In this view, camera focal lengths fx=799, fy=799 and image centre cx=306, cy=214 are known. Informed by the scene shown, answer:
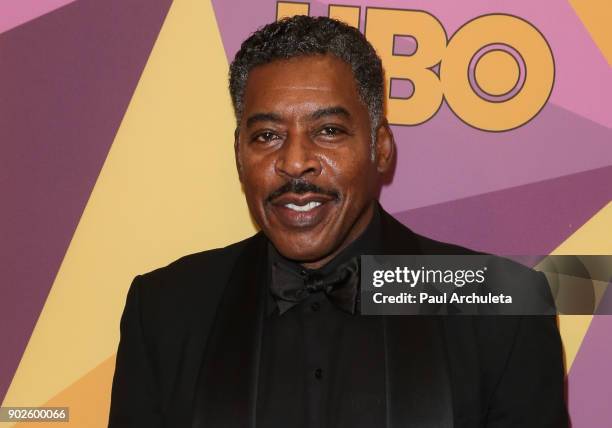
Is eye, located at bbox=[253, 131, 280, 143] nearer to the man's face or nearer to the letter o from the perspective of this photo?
the man's face

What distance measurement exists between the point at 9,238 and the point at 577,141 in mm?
1795

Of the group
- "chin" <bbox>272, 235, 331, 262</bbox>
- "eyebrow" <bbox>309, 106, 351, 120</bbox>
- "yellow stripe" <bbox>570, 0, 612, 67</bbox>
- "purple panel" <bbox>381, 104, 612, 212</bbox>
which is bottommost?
"chin" <bbox>272, 235, 331, 262</bbox>

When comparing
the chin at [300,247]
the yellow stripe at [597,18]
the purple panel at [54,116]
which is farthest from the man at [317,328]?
the yellow stripe at [597,18]

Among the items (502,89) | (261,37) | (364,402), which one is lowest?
(364,402)

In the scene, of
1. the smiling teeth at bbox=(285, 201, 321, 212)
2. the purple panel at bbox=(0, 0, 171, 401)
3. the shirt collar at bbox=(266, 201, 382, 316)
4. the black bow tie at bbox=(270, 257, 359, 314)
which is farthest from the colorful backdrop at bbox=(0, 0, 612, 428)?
the smiling teeth at bbox=(285, 201, 321, 212)

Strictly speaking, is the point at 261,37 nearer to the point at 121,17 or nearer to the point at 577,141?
the point at 121,17

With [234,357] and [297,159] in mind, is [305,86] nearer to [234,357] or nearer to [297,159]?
[297,159]

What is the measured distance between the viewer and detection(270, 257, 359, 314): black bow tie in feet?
6.83

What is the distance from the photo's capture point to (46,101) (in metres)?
2.48

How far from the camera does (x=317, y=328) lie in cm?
210

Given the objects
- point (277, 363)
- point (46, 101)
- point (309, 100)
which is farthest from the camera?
point (46, 101)

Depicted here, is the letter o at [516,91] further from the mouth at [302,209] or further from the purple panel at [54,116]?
the purple panel at [54,116]

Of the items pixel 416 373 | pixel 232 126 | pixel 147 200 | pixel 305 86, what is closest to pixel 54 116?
pixel 147 200

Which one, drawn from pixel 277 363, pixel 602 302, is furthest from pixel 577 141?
pixel 277 363
